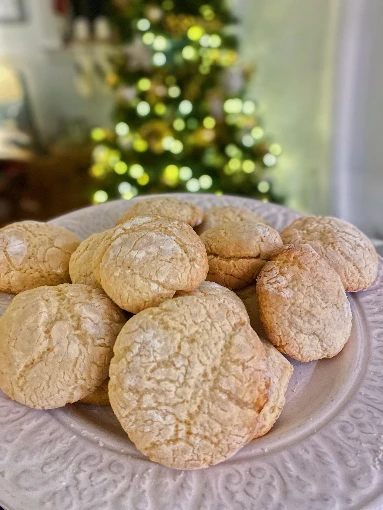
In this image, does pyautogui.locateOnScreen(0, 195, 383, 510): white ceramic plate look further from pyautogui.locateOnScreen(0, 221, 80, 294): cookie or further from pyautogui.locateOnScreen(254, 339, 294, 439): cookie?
pyautogui.locateOnScreen(0, 221, 80, 294): cookie

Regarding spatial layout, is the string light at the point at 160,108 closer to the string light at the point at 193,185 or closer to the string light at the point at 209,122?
the string light at the point at 209,122

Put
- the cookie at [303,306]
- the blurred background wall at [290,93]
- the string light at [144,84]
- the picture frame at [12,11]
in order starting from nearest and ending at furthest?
the cookie at [303,306]
the blurred background wall at [290,93]
the string light at [144,84]
the picture frame at [12,11]

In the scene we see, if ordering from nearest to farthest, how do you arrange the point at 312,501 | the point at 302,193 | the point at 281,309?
1. the point at 312,501
2. the point at 281,309
3. the point at 302,193

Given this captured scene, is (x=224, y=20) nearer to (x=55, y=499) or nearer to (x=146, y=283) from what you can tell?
(x=146, y=283)

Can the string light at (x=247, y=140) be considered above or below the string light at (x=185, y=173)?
Answer: above

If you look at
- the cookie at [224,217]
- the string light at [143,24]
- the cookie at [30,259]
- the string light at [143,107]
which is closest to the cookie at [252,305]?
the cookie at [224,217]

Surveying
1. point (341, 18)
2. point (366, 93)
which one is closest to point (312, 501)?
point (366, 93)
